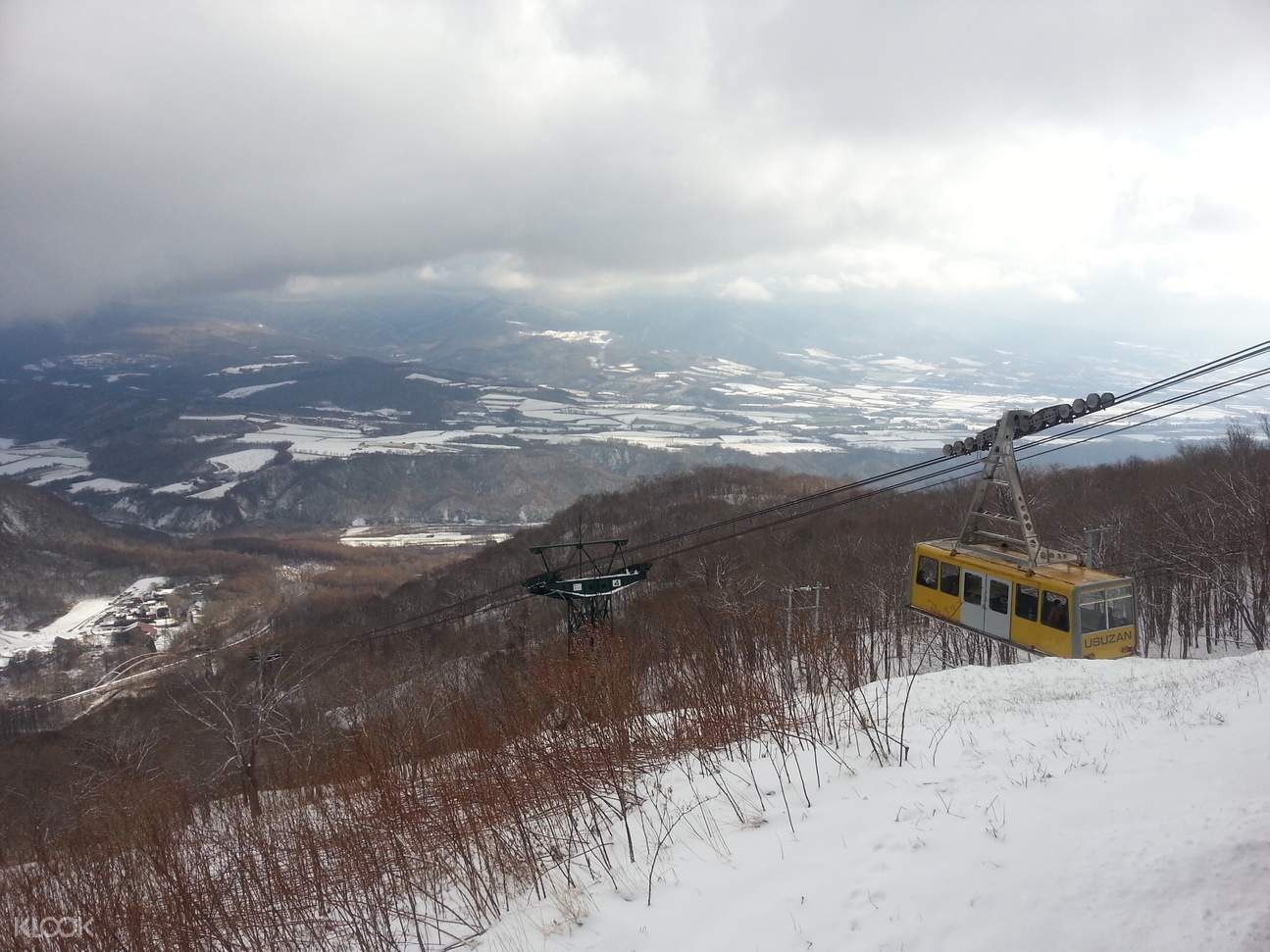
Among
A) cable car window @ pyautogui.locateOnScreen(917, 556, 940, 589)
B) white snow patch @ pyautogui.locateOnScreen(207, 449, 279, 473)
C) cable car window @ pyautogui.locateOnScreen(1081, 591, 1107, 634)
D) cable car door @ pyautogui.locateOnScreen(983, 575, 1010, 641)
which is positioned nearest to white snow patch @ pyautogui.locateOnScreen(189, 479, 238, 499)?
white snow patch @ pyautogui.locateOnScreen(207, 449, 279, 473)

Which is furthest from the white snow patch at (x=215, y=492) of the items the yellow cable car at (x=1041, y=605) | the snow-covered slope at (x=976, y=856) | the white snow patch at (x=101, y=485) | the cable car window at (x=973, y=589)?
the snow-covered slope at (x=976, y=856)

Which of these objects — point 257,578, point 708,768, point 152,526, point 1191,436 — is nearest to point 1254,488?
point 708,768

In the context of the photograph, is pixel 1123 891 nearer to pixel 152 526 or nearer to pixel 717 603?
pixel 717 603

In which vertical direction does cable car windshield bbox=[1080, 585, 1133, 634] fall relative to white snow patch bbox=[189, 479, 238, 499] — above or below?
above

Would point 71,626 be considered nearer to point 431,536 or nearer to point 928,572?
point 431,536

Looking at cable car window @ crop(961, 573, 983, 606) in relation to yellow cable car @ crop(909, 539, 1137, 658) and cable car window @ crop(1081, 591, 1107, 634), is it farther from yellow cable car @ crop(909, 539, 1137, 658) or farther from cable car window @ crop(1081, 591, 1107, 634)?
cable car window @ crop(1081, 591, 1107, 634)

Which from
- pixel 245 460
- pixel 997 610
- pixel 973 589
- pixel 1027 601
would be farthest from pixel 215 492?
pixel 1027 601
